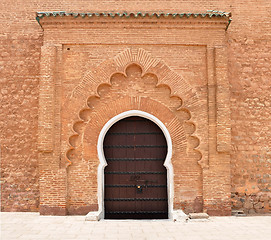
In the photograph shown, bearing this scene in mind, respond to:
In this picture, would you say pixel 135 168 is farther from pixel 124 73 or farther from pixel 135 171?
pixel 124 73

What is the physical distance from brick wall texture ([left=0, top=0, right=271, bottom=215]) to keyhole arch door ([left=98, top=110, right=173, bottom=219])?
0.67 feet

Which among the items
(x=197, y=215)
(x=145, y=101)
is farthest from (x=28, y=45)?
(x=197, y=215)

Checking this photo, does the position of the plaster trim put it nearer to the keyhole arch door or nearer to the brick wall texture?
the keyhole arch door

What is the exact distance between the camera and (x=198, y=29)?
675 centimetres

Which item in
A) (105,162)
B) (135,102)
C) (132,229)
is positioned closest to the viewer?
(132,229)

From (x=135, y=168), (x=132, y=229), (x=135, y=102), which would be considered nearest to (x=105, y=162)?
(x=135, y=168)

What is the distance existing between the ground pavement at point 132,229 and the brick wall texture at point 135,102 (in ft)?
1.69

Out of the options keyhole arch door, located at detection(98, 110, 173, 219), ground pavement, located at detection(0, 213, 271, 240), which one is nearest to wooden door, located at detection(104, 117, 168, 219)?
keyhole arch door, located at detection(98, 110, 173, 219)

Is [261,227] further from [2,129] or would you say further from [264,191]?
[2,129]

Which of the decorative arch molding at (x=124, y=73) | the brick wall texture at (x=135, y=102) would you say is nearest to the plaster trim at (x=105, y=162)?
the brick wall texture at (x=135, y=102)

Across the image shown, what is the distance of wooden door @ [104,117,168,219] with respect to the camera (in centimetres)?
657

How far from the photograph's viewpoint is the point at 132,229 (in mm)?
5285

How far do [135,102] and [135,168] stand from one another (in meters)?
1.53

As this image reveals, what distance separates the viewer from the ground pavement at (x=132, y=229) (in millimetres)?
4824
